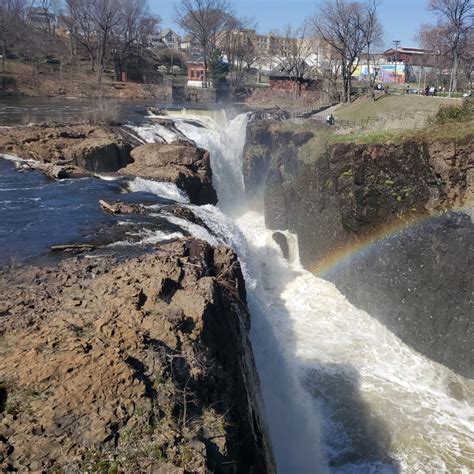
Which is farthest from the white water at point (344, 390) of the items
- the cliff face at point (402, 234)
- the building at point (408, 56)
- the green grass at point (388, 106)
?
the building at point (408, 56)

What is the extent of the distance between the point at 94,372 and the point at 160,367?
0.79m

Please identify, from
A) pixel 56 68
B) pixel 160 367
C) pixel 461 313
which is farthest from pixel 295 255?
pixel 56 68

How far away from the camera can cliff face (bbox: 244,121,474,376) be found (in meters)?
13.6

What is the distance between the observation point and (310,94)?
50375mm

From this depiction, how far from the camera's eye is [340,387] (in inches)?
490

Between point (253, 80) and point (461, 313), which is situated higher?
point (253, 80)

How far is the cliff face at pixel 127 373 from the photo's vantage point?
196 inches

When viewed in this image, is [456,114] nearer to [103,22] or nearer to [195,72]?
[103,22]

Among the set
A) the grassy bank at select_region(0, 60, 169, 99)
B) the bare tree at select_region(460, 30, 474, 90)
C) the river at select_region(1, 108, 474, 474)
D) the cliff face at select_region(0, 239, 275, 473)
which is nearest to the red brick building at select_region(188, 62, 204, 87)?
the grassy bank at select_region(0, 60, 169, 99)

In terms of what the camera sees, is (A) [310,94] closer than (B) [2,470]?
No

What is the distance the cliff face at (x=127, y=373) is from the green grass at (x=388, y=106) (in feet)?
83.7

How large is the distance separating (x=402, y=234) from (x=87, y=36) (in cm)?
5803

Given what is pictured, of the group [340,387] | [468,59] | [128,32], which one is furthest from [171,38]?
[340,387]

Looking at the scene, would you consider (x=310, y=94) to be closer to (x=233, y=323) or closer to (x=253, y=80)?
(x=253, y=80)
